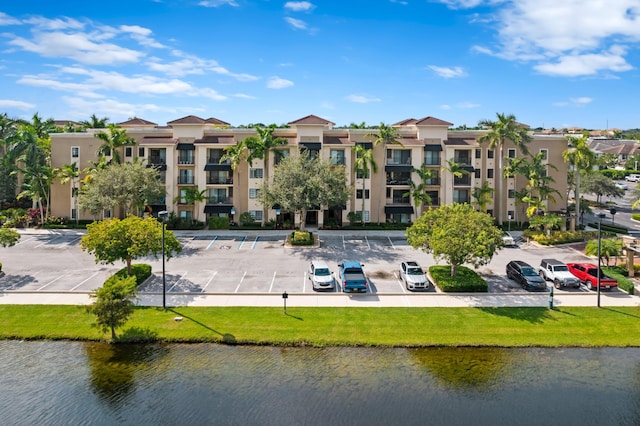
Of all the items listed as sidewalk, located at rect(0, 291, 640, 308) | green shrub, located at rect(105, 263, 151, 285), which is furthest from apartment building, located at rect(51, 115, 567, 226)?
sidewalk, located at rect(0, 291, 640, 308)

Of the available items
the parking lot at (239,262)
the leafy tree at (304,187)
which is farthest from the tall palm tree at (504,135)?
the leafy tree at (304,187)

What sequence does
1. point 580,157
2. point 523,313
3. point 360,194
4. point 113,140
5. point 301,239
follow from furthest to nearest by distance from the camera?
point 360,194 < point 113,140 < point 580,157 < point 301,239 < point 523,313

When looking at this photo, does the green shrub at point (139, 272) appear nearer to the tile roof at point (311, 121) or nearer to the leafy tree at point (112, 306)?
the leafy tree at point (112, 306)

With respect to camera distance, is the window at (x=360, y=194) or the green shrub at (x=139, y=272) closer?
the green shrub at (x=139, y=272)

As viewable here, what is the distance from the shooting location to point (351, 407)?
1847cm

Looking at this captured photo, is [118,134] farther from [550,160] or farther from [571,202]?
[571,202]

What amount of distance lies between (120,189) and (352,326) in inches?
1179

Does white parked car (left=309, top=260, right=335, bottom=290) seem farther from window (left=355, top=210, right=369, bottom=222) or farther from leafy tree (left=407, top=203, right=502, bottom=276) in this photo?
window (left=355, top=210, right=369, bottom=222)

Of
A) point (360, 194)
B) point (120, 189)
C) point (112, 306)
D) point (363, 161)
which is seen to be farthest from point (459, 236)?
point (120, 189)

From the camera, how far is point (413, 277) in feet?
104

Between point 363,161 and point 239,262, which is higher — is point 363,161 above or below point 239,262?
above

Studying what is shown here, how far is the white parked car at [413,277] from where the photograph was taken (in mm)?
31016

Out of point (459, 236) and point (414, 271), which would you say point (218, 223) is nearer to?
point (414, 271)

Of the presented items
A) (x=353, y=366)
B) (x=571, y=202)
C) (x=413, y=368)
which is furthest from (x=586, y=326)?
(x=571, y=202)
